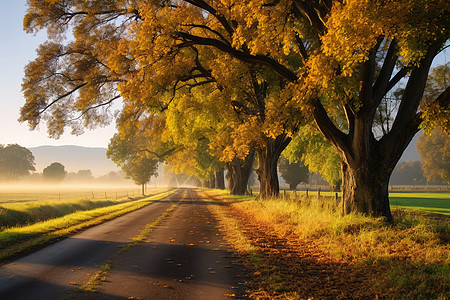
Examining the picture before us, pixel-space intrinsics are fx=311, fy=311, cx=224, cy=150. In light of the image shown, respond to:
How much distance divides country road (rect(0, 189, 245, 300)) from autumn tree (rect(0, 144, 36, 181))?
446 ft

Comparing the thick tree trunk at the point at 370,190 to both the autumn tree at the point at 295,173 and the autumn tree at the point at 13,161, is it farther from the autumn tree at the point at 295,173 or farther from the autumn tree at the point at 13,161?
the autumn tree at the point at 13,161

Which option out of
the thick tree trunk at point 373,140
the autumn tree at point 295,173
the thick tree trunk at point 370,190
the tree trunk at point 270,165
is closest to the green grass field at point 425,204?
the thick tree trunk at point 370,190

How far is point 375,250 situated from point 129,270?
5.64 m

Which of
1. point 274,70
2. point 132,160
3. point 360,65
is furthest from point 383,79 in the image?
point 132,160

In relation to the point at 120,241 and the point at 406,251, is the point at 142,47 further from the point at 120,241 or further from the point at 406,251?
the point at 406,251

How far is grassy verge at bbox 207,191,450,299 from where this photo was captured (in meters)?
5.29

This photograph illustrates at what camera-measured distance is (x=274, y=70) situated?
11.8m

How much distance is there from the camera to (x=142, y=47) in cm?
1166

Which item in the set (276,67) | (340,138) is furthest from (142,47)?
(340,138)

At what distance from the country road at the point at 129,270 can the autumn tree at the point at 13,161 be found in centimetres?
13583

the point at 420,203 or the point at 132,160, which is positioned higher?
the point at 132,160

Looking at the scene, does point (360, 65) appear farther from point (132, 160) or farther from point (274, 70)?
point (132, 160)

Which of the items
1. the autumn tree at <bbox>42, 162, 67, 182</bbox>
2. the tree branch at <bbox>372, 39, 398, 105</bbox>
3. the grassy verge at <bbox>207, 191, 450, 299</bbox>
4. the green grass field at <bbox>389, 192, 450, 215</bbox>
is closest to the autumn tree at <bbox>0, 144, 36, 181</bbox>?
the autumn tree at <bbox>42, 162, 67, 182</bbox>

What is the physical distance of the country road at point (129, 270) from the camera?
533 cm
